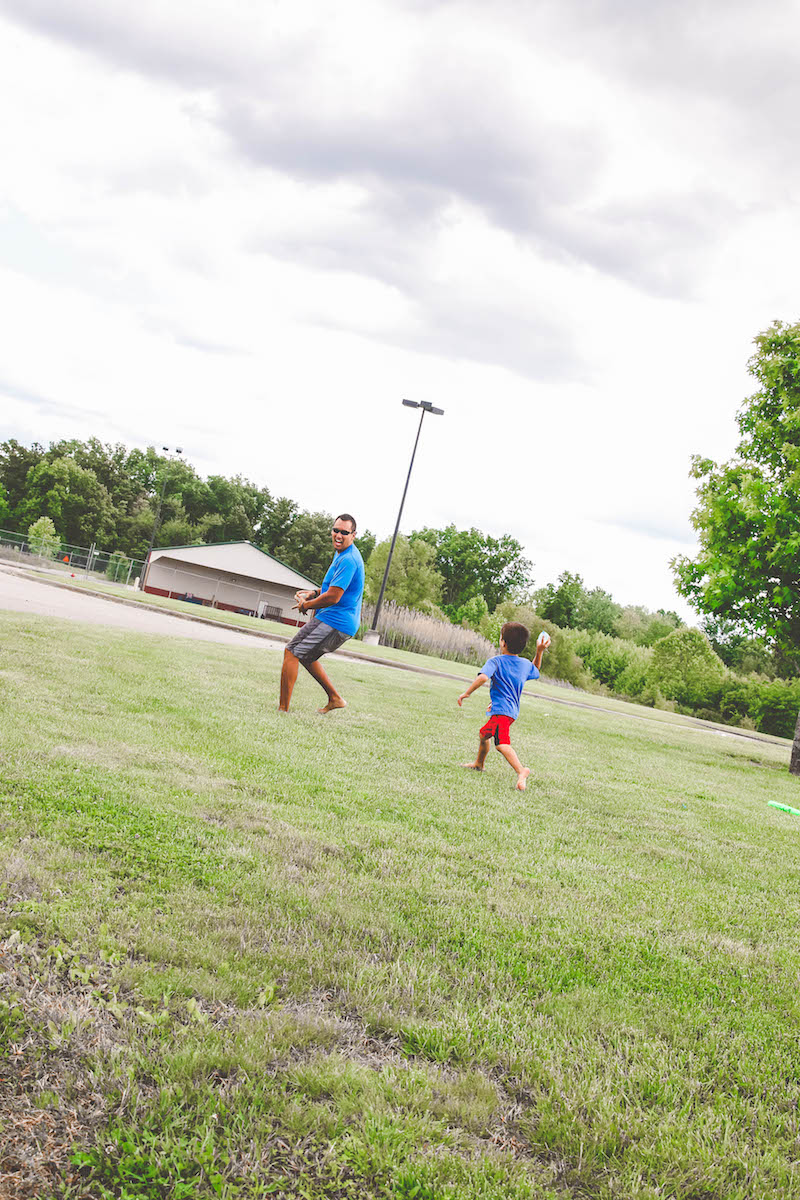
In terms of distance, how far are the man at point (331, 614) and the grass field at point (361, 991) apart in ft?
8.13

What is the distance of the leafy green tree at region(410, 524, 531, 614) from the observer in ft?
262

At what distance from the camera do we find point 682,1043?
251 centimetres

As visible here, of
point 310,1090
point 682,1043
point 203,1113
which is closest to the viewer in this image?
point 203,1113

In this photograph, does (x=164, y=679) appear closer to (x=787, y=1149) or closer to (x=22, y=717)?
(x=22, y=717)

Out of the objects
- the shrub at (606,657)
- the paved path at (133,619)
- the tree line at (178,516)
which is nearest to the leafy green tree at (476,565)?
the tree line at (178,516)

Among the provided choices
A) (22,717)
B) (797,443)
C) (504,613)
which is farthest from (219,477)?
(22,717)

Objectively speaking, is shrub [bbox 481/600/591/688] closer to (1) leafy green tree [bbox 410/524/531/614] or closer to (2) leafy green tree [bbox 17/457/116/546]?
(1) leafy green tree [bbox 410/524/531/614]

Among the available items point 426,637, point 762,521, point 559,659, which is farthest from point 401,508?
point 559,659

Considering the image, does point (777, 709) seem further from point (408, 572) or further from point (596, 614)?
point (596, 614)

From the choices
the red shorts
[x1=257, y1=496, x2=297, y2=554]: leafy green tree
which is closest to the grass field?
the red shorts

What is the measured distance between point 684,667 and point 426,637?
21718mm

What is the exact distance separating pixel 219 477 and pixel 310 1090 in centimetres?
Answer: 9058

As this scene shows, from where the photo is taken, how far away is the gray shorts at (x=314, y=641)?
25.9 feet

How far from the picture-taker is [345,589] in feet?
26.2
